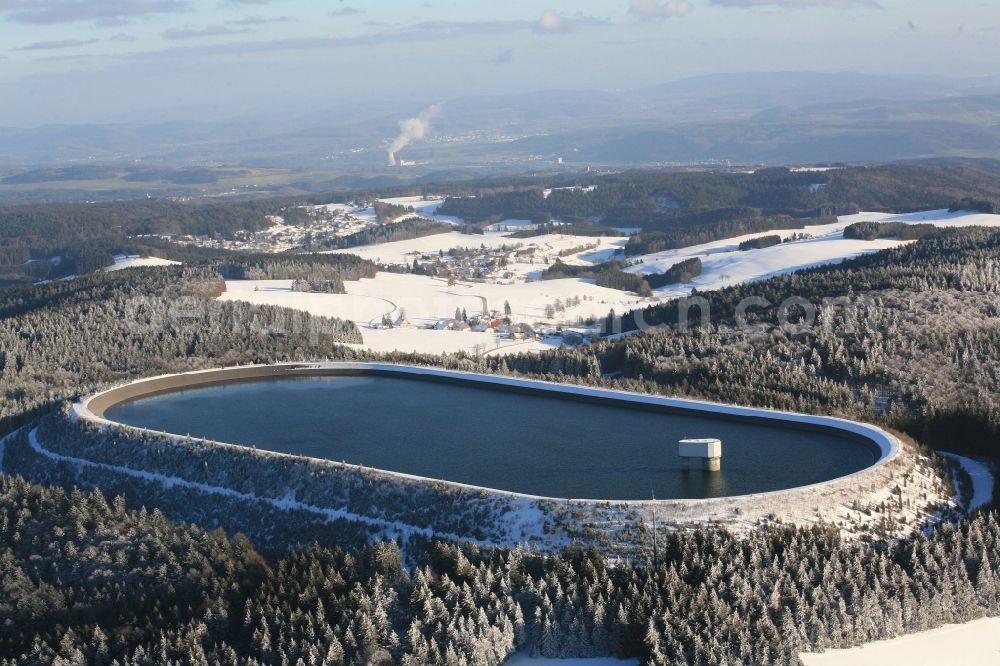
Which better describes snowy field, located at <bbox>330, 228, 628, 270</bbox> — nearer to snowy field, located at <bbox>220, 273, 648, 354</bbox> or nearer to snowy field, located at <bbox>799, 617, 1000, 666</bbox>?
snowy field, located at <bbox>220, 273, 648, 354</bbox>

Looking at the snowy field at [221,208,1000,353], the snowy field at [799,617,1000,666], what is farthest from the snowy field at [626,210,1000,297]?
the snowy field at [799,617,1000,666]

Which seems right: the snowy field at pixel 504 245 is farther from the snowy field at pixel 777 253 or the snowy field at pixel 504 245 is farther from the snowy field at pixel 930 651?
the snowy field at pixel 930 651

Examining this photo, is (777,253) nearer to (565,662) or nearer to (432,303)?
(432,303)

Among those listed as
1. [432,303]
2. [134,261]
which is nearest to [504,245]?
[134,261]

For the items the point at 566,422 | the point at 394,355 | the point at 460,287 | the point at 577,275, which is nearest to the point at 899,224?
the point at 577,275

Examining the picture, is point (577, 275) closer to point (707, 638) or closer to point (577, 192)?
point (577, 192)

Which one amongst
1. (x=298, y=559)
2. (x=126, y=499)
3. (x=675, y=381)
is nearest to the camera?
(x=298, y=559)
